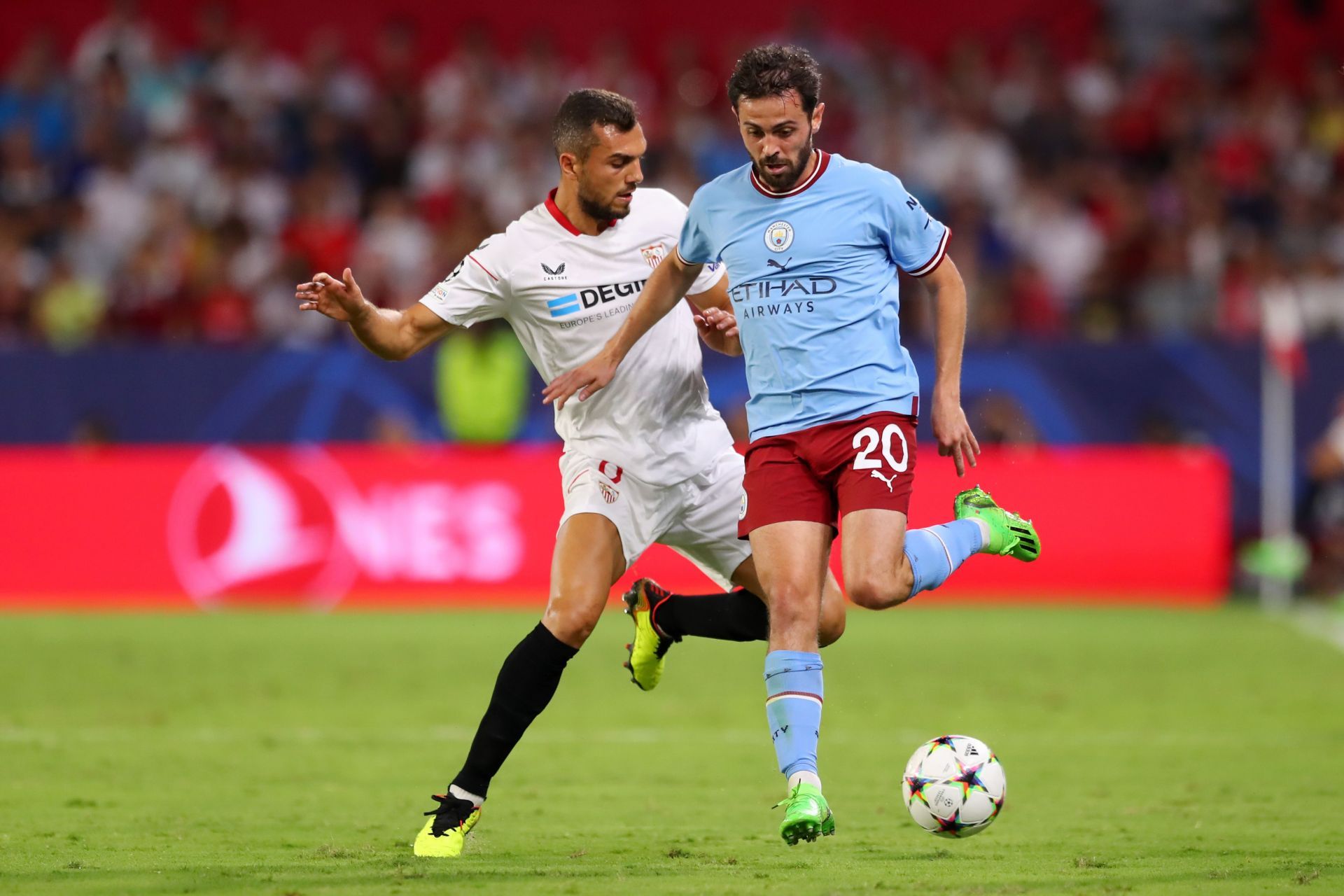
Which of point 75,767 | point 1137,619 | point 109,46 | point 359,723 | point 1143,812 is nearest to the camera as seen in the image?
point 1143,812

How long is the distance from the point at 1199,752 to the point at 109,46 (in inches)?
595

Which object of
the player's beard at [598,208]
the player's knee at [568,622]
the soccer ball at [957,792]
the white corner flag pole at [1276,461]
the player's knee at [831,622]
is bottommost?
the soccer ball at [957,792]

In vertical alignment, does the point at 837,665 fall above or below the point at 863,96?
below

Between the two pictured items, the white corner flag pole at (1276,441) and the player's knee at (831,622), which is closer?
the player's knee at (831,622)

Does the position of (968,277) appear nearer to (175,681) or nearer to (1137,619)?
(1137,619)

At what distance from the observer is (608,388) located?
6.88 meters

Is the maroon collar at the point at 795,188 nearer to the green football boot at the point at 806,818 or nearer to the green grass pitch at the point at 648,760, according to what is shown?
the green football boot at the point at 806,818

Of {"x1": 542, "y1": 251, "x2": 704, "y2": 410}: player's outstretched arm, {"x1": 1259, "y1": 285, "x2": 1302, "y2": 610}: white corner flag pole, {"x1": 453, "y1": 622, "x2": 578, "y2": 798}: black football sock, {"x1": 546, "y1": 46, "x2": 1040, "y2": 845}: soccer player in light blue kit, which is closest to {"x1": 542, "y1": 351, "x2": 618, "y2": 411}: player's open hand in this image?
{"x1": 542, "y1": 251, "x2": 704, "y2": 410}: player's outstretched arm

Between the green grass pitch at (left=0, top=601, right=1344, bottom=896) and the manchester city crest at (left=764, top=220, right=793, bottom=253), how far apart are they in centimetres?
207

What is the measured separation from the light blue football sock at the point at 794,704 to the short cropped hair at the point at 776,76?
A: 186 cm

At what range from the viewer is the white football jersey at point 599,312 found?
6.81 meters

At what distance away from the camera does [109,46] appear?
64.6 feet

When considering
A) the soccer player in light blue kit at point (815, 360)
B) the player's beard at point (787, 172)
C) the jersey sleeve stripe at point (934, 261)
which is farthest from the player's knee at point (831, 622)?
the player's beard at point (787, 172)

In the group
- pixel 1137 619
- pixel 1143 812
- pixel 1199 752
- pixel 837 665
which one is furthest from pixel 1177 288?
pixel 1143 812
